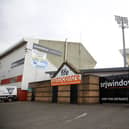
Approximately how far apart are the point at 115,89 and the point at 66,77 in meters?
5.91

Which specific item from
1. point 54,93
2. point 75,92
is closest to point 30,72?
point 54,93

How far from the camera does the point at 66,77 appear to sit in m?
22.5

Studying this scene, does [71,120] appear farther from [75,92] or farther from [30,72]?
[30,72]

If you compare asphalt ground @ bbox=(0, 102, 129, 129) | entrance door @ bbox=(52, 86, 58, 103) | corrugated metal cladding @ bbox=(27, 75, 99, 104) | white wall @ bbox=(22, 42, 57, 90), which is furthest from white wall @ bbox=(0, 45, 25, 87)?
asphalt ground @ bbox=(0, 102, 129, 129)

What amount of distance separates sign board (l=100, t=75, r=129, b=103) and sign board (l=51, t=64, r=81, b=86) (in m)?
2.65

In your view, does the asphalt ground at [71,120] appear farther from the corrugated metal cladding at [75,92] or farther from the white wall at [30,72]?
the white wall at [30,72]

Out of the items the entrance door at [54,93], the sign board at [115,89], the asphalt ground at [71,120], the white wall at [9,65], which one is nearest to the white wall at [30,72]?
the white wall at [9,65]

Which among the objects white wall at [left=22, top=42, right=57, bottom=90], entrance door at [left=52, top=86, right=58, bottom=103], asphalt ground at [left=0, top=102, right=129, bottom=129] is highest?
white wall at [left=22, top=42, right=57, bottom=90]

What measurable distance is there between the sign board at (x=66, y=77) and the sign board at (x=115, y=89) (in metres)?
2.65

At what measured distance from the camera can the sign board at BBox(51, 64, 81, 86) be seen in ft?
69.7

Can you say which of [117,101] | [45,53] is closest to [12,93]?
[45,53]

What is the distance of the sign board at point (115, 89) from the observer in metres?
18.0

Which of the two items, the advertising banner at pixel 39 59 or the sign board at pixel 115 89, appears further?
→ the advertising banner at pixel 39 59

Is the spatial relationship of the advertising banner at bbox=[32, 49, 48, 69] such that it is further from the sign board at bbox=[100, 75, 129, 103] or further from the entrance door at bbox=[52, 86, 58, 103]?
the sign board at bbox=[100, 75, 129, 103]
